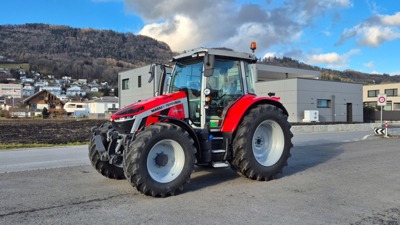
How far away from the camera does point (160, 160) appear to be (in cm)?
627

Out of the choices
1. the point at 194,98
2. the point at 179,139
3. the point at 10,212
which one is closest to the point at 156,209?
the point at 179,139

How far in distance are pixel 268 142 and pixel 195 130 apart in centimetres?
203

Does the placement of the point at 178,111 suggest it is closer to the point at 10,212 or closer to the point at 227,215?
the point at 227,215

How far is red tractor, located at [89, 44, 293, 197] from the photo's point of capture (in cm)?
613

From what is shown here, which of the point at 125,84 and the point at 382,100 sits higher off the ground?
the point at 125,84

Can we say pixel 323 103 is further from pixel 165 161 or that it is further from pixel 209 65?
pixel 165 161

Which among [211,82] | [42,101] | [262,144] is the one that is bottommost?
[262,144]

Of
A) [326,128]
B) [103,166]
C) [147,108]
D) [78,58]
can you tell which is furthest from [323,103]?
[78,58]

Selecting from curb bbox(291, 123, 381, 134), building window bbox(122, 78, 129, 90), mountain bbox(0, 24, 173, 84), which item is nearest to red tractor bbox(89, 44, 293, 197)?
curb bbox(291, 123, 381, 134)

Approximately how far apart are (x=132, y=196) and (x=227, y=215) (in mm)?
1844

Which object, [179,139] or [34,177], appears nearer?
[179,139]

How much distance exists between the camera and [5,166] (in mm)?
9875

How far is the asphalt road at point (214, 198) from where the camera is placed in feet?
16.8

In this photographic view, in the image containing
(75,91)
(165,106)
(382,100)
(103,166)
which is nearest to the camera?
(165,106)
